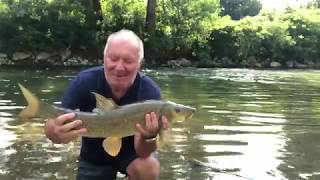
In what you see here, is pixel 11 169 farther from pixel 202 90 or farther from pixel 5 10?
pixel 5 10

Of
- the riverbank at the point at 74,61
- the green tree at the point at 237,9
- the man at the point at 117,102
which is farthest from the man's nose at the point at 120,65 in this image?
the green tree at the point at 237,9

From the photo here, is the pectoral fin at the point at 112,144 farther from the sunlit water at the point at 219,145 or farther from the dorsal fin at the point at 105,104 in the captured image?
the sunlit water at the point at 219,145

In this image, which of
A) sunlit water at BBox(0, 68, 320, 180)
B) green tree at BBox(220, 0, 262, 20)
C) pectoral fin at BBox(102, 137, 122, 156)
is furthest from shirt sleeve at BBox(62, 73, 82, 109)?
green tree at BBox(220, 0, 262, 20)

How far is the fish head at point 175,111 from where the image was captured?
3.89 metres

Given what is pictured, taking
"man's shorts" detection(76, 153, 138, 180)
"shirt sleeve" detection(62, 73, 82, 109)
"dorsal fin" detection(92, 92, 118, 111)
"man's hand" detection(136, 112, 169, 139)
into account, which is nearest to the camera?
"man's hand" detection(136, 112, 169, 139)

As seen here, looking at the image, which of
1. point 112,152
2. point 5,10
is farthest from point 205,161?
point 5,10

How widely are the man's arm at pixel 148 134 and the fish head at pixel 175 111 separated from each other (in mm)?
45

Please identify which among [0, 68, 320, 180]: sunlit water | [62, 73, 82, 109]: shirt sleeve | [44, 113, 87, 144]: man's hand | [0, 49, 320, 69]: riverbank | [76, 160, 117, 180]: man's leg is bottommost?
[0, 49, 320, 69]: riverbank

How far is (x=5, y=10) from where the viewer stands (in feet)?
107

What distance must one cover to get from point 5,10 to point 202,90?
18.9m

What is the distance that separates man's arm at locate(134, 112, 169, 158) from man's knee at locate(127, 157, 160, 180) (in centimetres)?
15

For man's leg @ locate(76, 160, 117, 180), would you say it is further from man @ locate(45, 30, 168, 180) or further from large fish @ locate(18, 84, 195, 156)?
large fish @ locate(18, 84, 195, 156)

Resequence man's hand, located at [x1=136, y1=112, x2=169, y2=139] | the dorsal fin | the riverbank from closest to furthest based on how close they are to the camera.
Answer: man's hand, located at [x1=136, y1=112, x2=169, y2=139] < the dorsal fin < the riverbank

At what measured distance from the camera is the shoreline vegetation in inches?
1272
